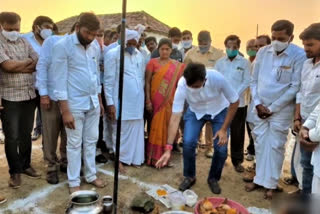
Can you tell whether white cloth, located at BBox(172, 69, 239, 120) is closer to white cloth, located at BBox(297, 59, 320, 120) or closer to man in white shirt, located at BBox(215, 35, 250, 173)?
A: white cloth, located at BBox(297, 59, 320, 120)

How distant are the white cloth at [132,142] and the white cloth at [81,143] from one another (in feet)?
2.64

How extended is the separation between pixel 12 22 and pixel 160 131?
8.23 ft

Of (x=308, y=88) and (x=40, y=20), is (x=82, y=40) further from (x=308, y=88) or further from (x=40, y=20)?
(x=308, y=88)

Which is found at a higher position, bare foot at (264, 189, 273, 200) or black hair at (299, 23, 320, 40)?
black hair at (299, 23, 320, 40)

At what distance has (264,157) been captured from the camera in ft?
11.9

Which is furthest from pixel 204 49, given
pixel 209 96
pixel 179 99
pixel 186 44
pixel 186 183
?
pixel 186 183

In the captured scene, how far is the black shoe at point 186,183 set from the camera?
375 cm

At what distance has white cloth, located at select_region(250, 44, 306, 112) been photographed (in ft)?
11.0

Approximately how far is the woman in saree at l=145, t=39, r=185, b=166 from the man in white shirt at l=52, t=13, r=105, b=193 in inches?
43.4

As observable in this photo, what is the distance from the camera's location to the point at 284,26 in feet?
10.8

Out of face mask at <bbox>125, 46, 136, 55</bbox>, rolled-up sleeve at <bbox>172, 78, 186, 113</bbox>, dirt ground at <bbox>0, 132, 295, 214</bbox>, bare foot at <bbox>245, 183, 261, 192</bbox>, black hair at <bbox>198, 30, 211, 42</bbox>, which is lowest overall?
dirt ground at <bbox>0, 132, 295, 214</bbox>

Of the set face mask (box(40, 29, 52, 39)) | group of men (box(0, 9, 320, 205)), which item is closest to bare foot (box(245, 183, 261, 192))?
group of men (box(0, 9, 320, 205))

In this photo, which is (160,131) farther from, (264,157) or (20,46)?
(20,46)

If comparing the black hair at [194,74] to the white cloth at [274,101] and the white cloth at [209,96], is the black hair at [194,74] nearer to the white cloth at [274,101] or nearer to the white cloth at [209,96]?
the white cloth at [209,96]
